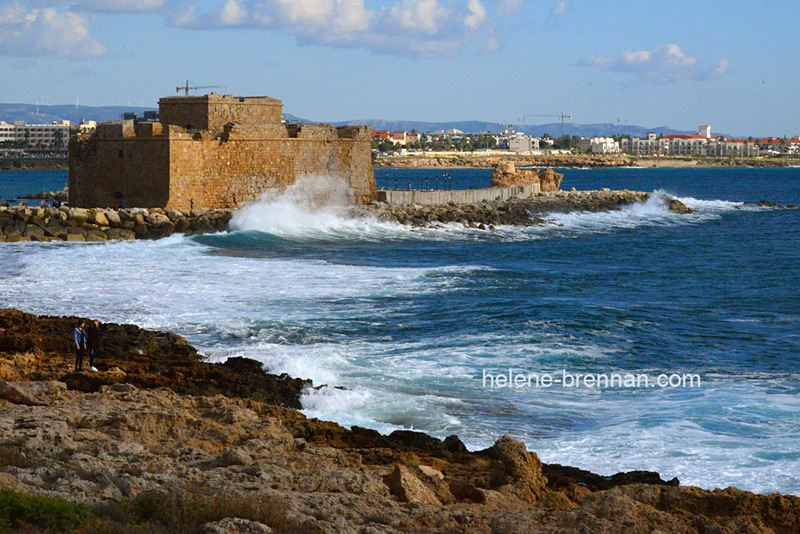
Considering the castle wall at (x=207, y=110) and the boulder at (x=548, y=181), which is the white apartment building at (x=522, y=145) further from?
the castle wall at (x=207, y=110)

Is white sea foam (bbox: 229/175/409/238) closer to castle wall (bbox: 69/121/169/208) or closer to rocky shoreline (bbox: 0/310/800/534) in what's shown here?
castle wall (bbox: 69/121/169/208)

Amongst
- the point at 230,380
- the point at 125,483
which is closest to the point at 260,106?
the point at 230,380

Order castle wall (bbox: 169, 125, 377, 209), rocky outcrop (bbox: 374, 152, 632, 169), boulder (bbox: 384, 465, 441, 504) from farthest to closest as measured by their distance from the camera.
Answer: rocky outcrop (bbox: 374, 152, 632, 169) → castle wall (bbox: 169, 125, 377, 209) → boulder (bbox: 384, 465, 441, 504)

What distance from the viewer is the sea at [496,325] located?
9.52 m

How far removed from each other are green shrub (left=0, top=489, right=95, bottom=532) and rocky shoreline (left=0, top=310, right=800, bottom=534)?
0.03 meters

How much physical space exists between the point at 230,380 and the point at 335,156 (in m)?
21.7

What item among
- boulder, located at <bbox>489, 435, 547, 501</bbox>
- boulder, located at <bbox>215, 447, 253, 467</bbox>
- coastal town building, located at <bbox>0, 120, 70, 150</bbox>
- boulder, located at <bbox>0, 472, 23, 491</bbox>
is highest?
coastal town building, located at <bbox>0, 120, 70, 150</bbox>

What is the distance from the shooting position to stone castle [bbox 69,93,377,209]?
2744 centimetres

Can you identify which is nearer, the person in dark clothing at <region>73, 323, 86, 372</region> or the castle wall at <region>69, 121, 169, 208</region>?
the person in dark clothing at <region>73, 323, 86, 372</region>

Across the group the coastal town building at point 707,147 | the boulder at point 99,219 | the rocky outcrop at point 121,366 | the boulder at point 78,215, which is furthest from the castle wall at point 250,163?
the coastal town building at point 707,147

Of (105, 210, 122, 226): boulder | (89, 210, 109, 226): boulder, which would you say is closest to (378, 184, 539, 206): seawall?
(105, 210, 122, 226): boulder

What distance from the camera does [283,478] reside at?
647 cm

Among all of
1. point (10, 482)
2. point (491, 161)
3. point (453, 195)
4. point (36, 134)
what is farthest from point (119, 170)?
point (36, 134)

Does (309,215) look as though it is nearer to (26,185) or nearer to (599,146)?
(26,185)
